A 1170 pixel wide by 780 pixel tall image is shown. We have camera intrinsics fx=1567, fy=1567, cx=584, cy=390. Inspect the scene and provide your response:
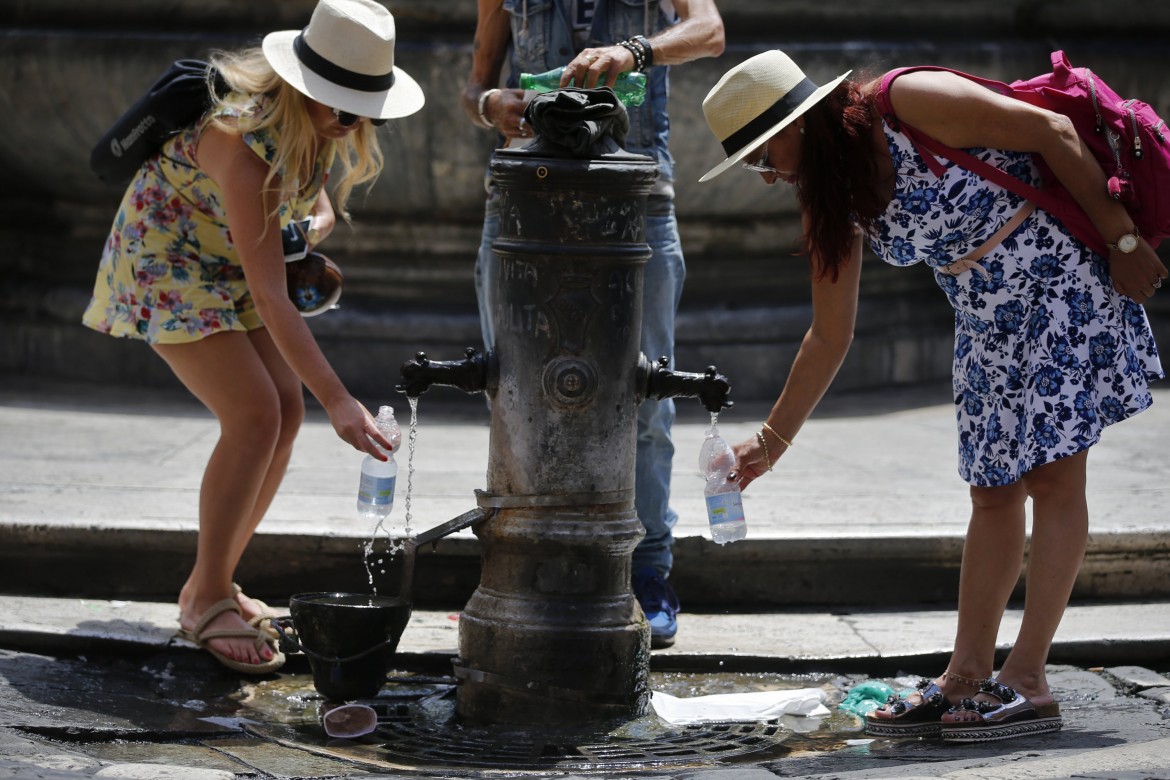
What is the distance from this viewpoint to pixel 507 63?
173 inches

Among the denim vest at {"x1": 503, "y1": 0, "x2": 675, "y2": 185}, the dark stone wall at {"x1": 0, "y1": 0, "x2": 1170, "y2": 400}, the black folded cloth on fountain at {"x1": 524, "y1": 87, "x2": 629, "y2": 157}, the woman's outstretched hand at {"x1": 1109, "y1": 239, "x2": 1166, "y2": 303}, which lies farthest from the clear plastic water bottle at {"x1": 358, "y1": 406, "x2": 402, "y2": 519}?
the dark stone wall at {"x1": 0, "y1": 0, "x2": 1170, "y2": 400}

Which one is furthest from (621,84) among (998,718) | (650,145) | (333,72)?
(998,718)

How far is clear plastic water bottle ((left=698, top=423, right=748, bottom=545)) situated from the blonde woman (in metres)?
0.87

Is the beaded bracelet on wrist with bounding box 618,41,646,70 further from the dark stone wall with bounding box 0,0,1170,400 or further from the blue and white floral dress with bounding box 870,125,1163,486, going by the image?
the dark stone wall with bounding box 0,0,1170,400

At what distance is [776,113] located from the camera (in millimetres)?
3332

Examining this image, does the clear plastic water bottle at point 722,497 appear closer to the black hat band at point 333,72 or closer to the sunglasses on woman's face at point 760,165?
the sunglasses on woman's face at point 760,165

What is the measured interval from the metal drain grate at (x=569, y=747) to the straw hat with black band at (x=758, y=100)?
1.27m

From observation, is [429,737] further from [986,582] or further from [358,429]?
[986,582]

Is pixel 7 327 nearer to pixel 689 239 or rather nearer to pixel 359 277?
pixel 359 277

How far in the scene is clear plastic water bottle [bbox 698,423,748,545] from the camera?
3.66 m

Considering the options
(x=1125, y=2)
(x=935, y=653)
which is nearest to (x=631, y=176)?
(x=935, y=653)

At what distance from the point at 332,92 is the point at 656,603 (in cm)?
158

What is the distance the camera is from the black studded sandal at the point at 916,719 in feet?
11.6

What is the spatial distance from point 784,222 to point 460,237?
1.53m
